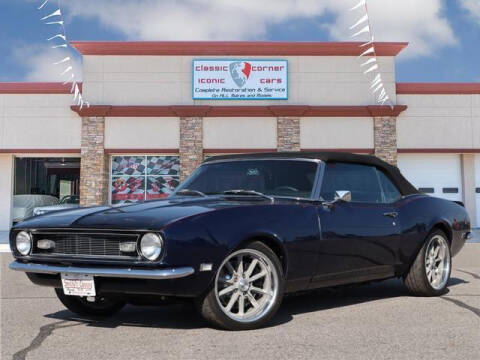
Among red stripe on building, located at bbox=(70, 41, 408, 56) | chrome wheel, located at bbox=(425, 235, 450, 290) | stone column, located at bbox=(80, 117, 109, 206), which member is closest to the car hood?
chrome wheel, located at bbox=(425, 235, 450, 290)

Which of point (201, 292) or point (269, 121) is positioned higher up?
point (269, 121)

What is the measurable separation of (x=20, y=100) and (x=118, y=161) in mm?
3962

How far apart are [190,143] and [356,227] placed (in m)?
15.3

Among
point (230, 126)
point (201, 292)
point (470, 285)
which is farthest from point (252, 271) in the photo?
point (230, 126)

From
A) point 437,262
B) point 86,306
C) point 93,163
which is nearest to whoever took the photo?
point 86,306

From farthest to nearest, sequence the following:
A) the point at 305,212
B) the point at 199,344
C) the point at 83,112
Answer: the point at 83,112 → the point at 305,212 → the point at 199,344

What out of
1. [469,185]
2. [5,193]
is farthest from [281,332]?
[5,193]

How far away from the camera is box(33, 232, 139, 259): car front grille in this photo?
4012 mm

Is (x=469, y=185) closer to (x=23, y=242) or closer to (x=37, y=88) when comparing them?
(x=37, y=88)

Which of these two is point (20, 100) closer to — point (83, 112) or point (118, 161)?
point (83, 112)

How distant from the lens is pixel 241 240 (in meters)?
4.16

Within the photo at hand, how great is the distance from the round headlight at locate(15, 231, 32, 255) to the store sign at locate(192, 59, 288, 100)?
16112mm

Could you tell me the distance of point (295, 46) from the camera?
66.9 ft

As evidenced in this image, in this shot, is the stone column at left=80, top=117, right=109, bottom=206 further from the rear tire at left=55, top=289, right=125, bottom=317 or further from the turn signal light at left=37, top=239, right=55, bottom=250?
the turn signal light at left=37, top=239, right=55, bottom=250
